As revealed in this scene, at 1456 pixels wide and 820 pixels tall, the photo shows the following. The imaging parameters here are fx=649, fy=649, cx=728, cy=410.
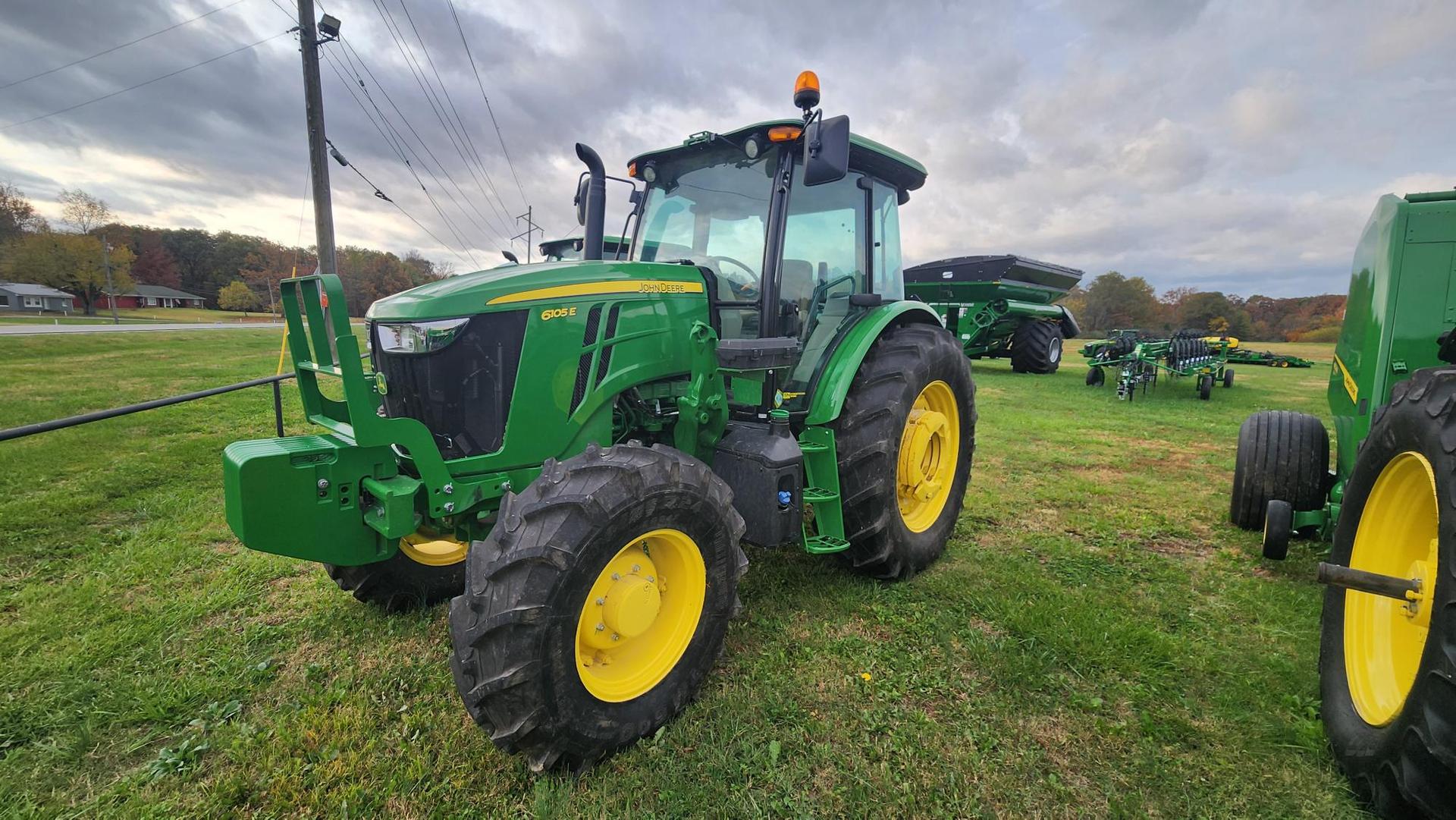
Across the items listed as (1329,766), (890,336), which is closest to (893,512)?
(890,336)

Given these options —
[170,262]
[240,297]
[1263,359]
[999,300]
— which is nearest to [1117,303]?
[1263,359]

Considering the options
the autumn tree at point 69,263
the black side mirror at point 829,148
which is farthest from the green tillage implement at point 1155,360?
the autumn tree at point 69,263

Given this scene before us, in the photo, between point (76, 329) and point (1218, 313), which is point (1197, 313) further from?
point (76, 329)

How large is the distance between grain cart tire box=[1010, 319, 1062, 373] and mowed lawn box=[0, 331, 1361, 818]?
1129 cm

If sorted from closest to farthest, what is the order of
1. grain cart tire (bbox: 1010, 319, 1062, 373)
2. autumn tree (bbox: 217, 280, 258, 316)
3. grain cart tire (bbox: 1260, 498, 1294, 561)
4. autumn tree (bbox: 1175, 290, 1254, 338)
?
1. grain cart tire (bbox: 1260, 498, 1294, 561)
2. grain cart tire (bbox: 1010, 319, 1062, 373)
3. autumn tree (bbox: 1175, 290, 1254, 338)
4. autumn tree (bbox: 217, 280, 258, 316)

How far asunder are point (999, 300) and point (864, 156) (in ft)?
36.3

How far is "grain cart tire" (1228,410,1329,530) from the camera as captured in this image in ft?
12.7

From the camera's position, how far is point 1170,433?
8.02 meters

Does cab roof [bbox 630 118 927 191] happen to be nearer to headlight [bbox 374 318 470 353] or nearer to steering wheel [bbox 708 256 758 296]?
steering wheel [bbox 708 256 758 296]

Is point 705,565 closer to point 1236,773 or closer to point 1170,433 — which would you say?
point 1236,773

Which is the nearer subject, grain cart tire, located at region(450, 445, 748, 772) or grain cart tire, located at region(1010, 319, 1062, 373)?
grain cart tire, located at region(450, 445, 748, 772)

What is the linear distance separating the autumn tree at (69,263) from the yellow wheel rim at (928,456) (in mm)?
65393

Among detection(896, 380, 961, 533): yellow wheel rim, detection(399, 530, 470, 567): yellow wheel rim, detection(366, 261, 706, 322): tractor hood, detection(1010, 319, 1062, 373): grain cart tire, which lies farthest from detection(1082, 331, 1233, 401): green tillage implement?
detection(399, 530, 470, 567): yellow wheel rim

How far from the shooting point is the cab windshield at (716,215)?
3.23m
